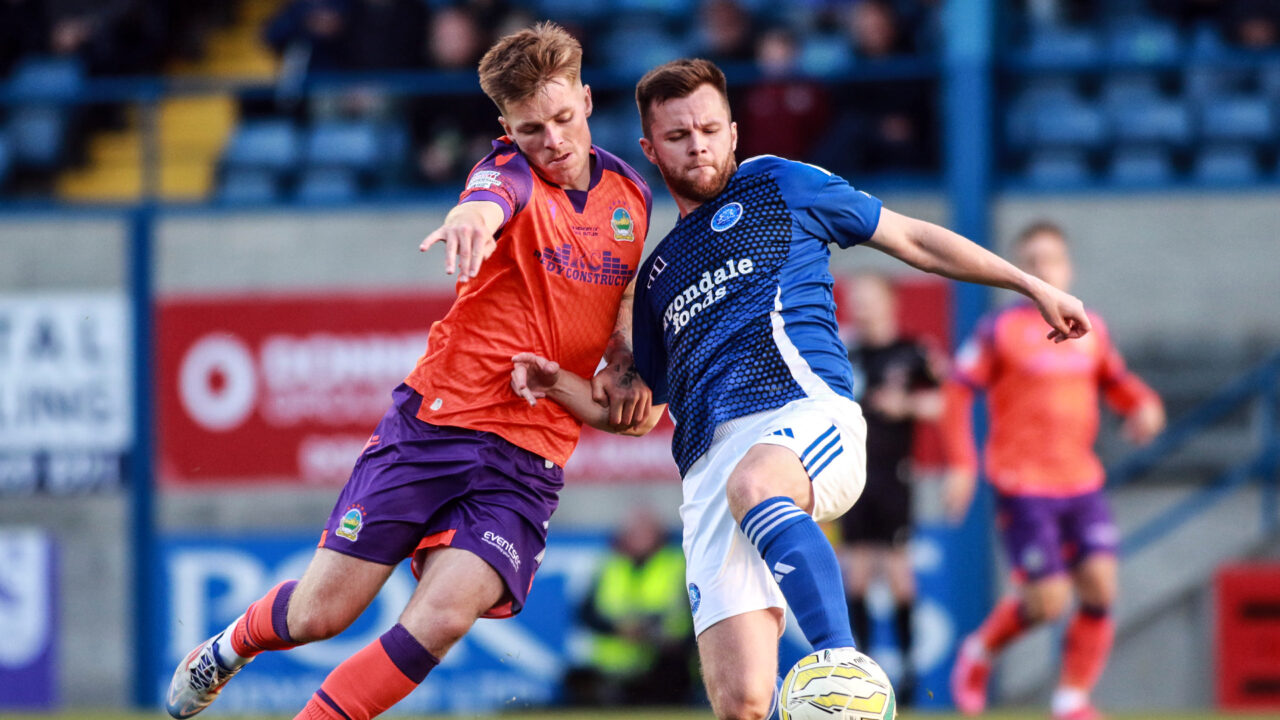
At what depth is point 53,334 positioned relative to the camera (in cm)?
1063

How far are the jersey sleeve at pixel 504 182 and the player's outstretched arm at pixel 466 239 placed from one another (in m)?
0.17

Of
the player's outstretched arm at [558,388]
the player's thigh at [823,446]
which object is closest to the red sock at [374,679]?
the player's outstretched arm at [558,388]

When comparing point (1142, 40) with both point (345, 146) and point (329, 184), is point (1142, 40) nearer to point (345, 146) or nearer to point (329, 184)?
point (345, 146)

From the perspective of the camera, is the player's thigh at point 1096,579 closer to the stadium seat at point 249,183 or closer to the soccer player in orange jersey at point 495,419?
the soccer player in orange jersey at point 495,419

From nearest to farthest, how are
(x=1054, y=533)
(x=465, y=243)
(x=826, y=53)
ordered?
(x=465, y=243), (x=1054, y=533), (x=826, y=53)

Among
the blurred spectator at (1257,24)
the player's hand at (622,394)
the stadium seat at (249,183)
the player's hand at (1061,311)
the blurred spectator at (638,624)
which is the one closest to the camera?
the player's hand at (1061,311)

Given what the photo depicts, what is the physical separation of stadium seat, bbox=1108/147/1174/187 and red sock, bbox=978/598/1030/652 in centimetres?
333

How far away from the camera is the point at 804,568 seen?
14.0 ft

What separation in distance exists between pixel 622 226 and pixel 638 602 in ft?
16.3

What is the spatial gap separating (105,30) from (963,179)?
21.5 ft

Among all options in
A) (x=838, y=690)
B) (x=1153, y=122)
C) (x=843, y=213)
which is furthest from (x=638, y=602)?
(x=838, y=690)

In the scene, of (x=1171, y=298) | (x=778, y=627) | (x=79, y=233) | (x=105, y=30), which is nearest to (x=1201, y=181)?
(x=1171, y=298)

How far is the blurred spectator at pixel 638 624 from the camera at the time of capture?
958 centimetres

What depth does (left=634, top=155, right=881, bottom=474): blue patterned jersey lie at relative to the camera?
475cm
